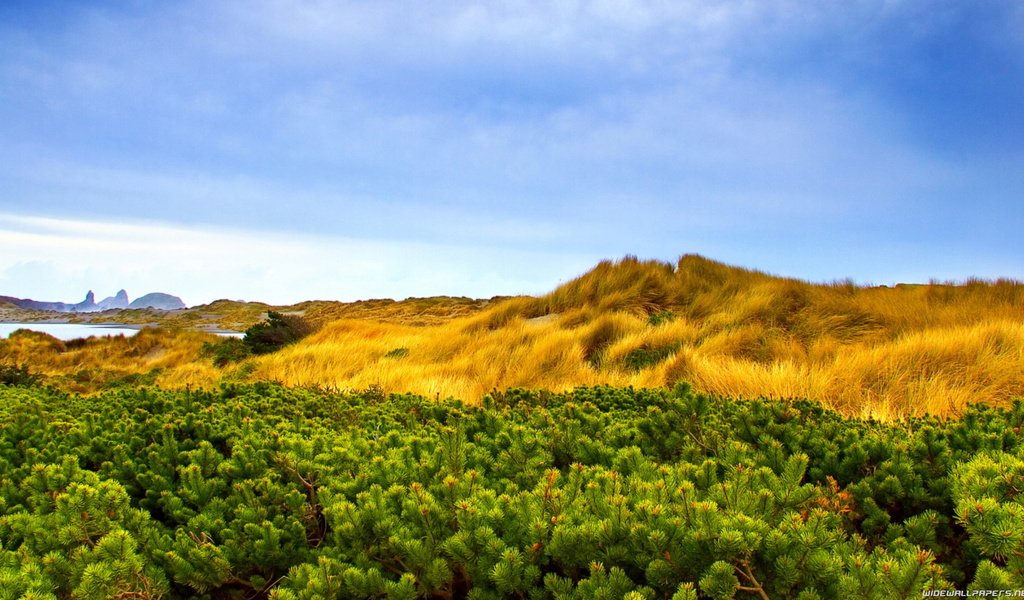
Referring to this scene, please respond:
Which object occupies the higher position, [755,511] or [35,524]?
[755,511]

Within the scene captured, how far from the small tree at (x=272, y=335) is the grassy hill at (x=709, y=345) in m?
0.89

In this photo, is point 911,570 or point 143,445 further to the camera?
point 143,445

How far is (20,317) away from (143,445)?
64.2 metres

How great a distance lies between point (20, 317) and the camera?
53156mm

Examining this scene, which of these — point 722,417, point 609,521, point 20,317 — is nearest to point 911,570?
point 609,521

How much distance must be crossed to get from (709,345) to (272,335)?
36.3ft

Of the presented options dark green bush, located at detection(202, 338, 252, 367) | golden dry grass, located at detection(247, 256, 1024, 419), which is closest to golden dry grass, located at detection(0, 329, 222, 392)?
dark green bush, located at detection(202, 338, 252, 367)

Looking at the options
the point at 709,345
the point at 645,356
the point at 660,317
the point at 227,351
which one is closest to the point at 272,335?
the point at 227,351

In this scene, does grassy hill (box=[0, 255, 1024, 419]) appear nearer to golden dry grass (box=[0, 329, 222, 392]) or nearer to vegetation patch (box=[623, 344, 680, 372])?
vegetation patch (box=[623, 344, 680, 372])

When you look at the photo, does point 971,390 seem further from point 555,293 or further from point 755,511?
point 555,293

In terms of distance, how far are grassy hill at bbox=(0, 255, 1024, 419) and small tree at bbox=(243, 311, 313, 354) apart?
35.2 inches

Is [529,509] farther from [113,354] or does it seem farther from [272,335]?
[113,354]

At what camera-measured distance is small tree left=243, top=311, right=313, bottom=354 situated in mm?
14764

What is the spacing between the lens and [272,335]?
15.0 meters
